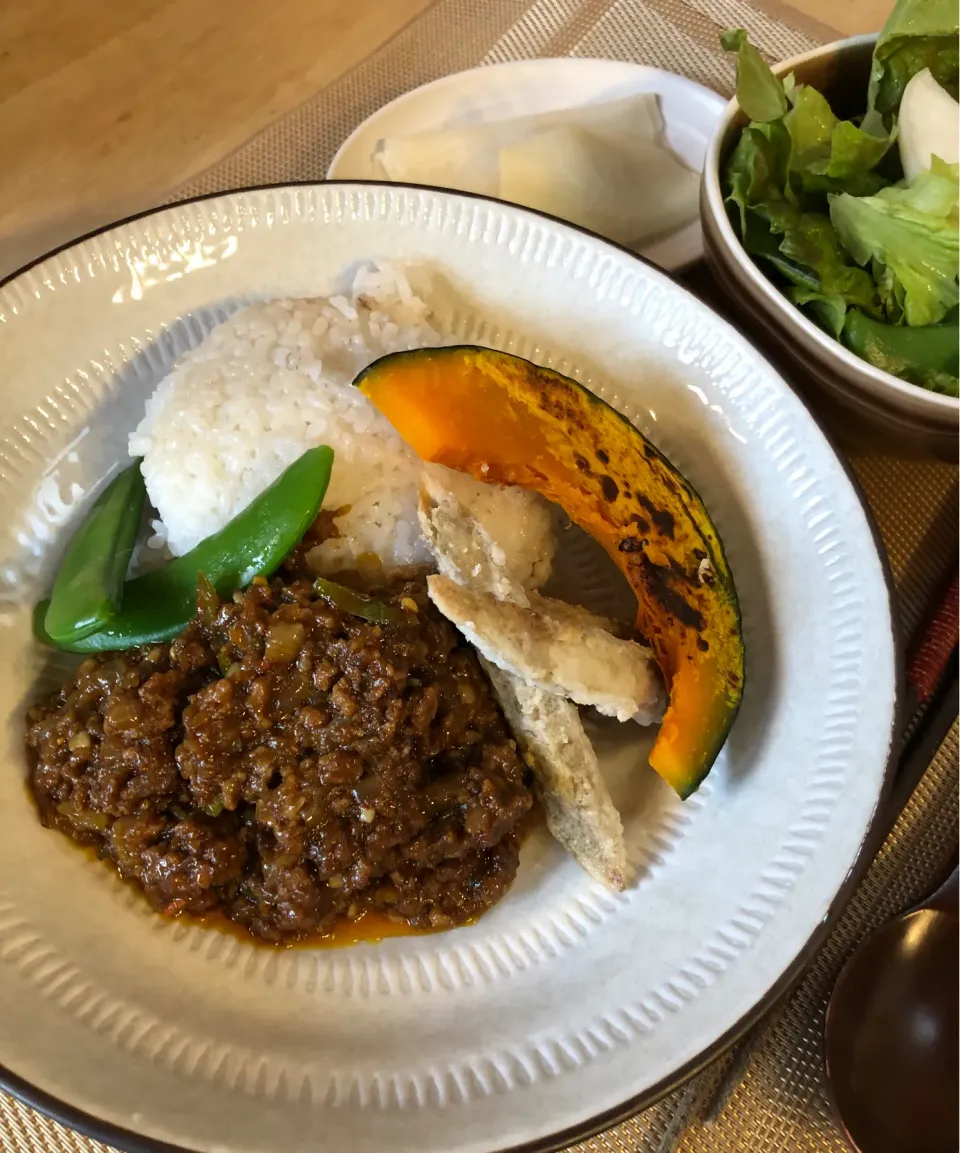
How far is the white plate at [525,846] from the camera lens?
1203mm

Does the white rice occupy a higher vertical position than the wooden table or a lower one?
lower

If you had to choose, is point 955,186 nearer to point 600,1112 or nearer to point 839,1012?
point 839,1012

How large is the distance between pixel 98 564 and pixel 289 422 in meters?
0.46

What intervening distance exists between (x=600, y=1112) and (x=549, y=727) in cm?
56

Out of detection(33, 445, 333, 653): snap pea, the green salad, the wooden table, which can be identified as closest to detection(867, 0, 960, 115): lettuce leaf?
the green salad

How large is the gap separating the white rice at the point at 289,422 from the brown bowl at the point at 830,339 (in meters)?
0.61

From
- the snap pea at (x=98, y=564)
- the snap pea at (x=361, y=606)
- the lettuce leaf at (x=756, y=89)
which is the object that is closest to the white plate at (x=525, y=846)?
the snap pea at (x=98, y=564)

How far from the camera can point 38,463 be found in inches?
65.3

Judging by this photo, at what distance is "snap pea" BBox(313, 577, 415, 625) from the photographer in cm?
149

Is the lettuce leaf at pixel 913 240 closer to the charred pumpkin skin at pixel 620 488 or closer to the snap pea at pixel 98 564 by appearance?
the charred pumpkin skin at pixel 620 488

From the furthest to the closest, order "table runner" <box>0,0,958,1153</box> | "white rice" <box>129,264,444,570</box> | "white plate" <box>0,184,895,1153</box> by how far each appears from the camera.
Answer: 1. "white rice" <box>129,264,444,570</box>
2. "table runner" <box>0,0,958,1153</box>
3. "white plate" <box>0,184,895,1153</box>

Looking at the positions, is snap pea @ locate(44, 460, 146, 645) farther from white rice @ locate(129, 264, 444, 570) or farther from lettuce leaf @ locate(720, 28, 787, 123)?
lettuce leaf @ locate(720, 28, 787, 123)

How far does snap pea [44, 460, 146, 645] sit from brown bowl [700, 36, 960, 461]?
4.08ft

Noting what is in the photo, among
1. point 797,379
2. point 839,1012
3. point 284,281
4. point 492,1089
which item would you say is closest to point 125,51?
point 284,281
